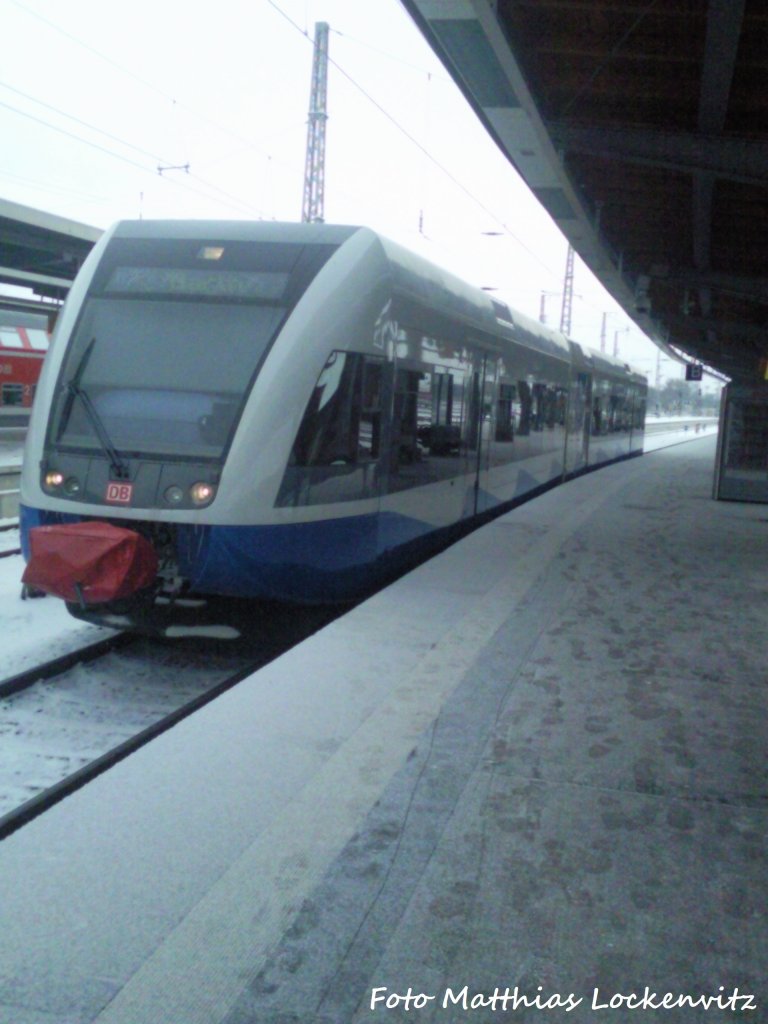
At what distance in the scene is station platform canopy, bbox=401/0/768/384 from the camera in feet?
27.1

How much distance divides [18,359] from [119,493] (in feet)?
91.5

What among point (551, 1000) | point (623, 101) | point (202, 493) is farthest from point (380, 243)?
point (551, 1000)

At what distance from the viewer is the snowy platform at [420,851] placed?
282cm

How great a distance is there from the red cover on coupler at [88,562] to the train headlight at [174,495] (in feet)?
1.06

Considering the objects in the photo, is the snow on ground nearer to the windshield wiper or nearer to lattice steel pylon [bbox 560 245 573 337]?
the windshield wiper

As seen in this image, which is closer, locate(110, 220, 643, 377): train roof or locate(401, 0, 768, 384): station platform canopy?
locate(110, 220, 643, 377): train roof

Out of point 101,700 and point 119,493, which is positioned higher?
point 119,493

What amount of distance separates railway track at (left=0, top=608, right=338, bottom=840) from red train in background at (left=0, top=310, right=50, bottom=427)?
2619 cm

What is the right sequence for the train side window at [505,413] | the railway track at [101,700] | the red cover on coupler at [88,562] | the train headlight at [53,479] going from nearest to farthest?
the railway track at [101,700] → the red cover on coupler at [88,562] → the train headlight at [53,479] → the train side window at [505,413]

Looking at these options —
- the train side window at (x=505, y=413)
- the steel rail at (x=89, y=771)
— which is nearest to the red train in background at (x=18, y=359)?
the train side window at (x=505, y=413)

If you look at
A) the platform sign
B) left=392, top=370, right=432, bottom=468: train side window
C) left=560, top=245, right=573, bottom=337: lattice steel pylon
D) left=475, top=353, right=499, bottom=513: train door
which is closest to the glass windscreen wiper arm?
left=392, top=370, right=432, bottom=468: train side window

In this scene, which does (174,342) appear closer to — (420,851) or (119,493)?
(119,493)

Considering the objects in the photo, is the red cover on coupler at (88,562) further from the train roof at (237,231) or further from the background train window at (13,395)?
the background train window at (13,395)

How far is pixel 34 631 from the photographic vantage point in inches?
336
